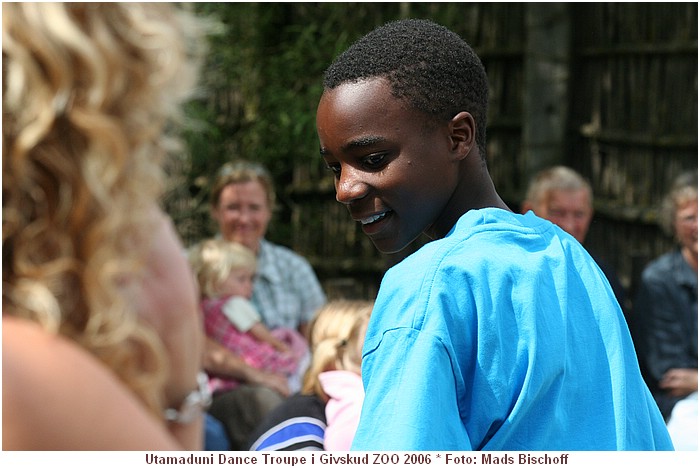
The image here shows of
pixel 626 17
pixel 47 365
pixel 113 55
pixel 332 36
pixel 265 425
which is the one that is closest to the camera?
pixel 47 365

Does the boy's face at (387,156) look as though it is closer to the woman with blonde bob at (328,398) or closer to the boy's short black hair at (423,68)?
the boy's short black hair at (423,68)

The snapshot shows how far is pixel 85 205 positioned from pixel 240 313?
3206 mm

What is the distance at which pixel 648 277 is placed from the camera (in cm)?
419

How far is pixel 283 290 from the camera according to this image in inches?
180

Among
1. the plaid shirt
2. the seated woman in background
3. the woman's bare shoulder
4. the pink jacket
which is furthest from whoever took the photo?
the plaid shirt

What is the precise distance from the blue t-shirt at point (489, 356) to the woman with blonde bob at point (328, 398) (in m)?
1.21

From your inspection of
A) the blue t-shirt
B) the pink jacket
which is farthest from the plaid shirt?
the blue t-shirt

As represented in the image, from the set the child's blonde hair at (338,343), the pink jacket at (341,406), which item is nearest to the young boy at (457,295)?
the pink jacket at (341,406)

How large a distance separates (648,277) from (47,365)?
12.0ft

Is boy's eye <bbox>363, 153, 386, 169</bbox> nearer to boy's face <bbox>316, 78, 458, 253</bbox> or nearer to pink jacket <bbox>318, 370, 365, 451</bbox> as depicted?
boy's face <bbox>316, 78, 458, 253</bbox>

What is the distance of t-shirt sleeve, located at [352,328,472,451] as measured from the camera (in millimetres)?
1280
